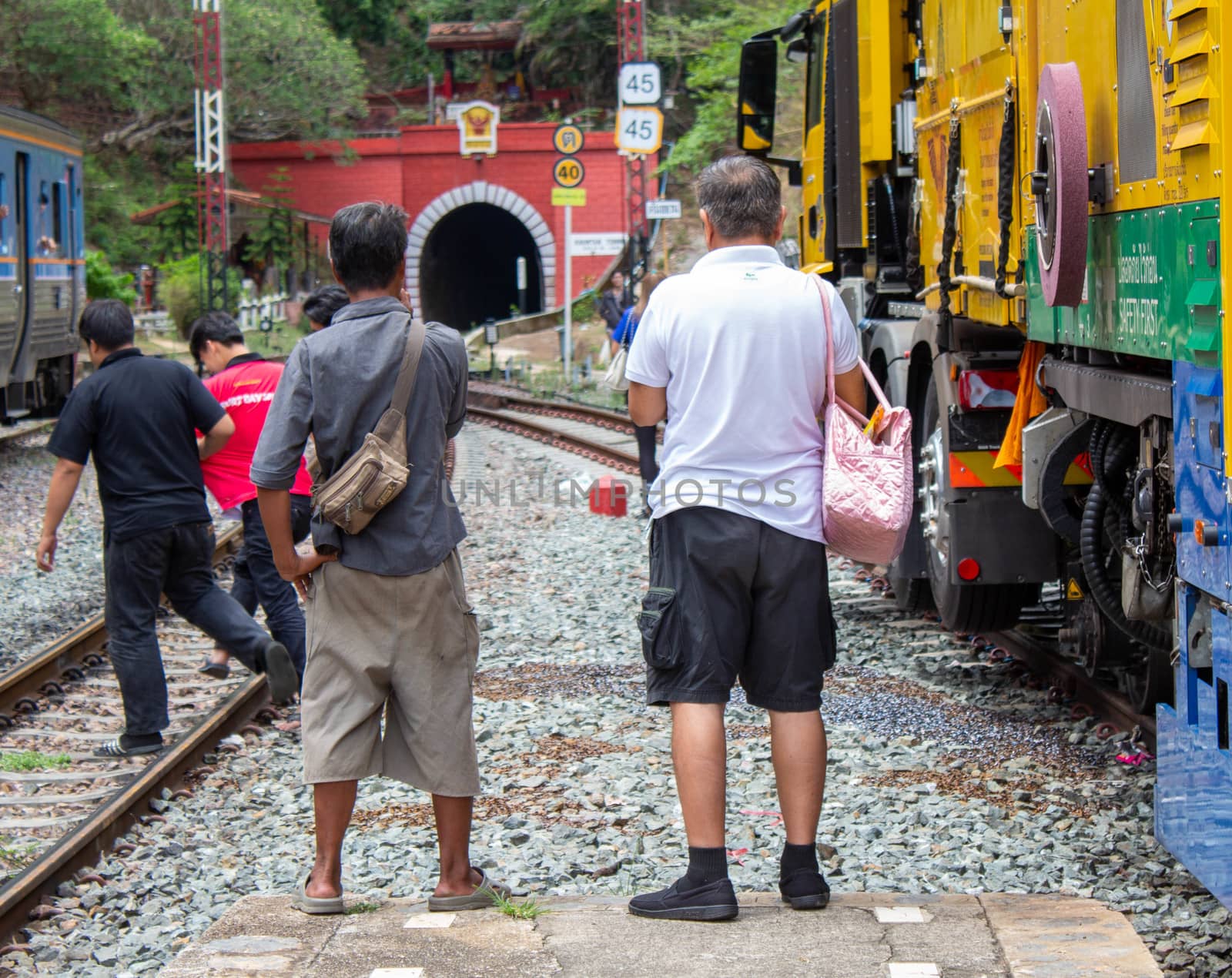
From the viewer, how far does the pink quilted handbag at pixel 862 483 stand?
400cm

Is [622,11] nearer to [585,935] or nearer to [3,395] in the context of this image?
[3,395]

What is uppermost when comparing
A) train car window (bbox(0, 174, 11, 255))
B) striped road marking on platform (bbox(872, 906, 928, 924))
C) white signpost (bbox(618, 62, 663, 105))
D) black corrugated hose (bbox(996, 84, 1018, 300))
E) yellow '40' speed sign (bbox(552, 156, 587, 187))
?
white signpost (bbox(618, 62, 663, 105))

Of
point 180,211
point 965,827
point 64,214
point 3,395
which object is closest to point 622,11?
point 64,214

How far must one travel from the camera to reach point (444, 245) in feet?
163

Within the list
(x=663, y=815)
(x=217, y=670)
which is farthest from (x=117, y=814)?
(x=217, y=670)

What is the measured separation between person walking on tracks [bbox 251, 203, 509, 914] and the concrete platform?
21 centimetres

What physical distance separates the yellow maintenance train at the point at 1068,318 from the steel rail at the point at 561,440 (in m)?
7.68

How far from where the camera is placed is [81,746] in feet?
22.9

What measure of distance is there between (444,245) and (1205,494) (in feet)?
154

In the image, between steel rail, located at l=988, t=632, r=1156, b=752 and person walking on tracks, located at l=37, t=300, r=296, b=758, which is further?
person walking on tracks, located at l=37, t=300, r=296, b=758

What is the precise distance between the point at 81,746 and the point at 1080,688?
4.35 meters

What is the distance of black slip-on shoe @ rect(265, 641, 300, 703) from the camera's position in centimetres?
686

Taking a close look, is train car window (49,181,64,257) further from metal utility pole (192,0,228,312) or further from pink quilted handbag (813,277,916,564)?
pink quilted handbag (813,277,916,564)

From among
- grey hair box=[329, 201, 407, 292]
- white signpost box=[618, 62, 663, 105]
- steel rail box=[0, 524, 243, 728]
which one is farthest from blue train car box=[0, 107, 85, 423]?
grey hair box=[329, 201, 407, 292]
